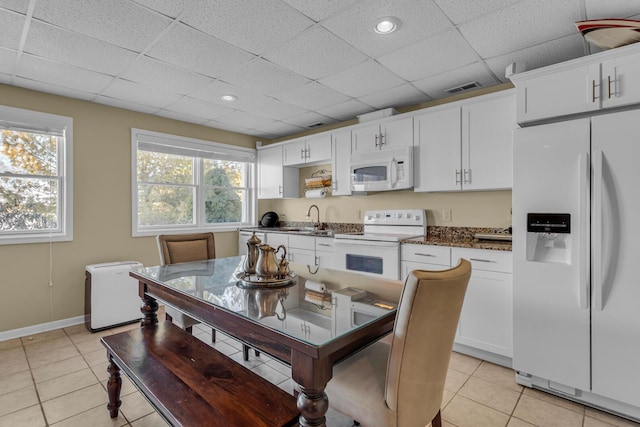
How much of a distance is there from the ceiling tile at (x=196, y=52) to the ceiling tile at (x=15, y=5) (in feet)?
2.31

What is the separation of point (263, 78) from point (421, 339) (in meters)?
2.62

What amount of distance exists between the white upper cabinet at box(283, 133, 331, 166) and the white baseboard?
10.3ft

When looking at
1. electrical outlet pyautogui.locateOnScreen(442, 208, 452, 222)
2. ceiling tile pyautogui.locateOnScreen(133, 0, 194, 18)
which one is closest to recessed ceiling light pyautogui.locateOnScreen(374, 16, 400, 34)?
ceiling tile pyautogui.locateOnScreen(133, 0, 194, 18)

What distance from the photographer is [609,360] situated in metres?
1.95

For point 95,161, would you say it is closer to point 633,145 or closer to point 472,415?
point 472,415

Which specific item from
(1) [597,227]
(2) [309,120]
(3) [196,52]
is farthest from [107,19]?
(1) [597,227]

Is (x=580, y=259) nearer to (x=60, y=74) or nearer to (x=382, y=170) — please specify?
(x=382, y=170)

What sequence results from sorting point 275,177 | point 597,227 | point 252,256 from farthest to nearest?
point 275,177 → point 252,256 → point 597,227

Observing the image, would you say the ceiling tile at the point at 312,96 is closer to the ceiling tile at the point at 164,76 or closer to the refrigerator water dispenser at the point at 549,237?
the ceiling tile at the point at 164,76

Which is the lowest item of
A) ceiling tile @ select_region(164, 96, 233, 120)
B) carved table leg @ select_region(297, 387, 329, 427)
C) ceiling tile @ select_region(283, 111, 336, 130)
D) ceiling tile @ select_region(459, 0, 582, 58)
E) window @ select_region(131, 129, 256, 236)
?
carved table leg @ select_region(297, 387, 329, 427)

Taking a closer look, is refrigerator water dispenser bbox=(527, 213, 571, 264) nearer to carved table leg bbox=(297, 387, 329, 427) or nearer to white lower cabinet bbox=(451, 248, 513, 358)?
white lower cabinet bbox=(451, 248, 513, 358)

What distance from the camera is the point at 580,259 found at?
2.02 meters

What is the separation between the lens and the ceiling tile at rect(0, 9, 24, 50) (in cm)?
201

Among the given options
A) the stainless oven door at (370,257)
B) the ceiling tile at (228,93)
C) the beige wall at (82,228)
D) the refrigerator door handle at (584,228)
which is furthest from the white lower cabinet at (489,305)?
the beige wall at (82,228)
